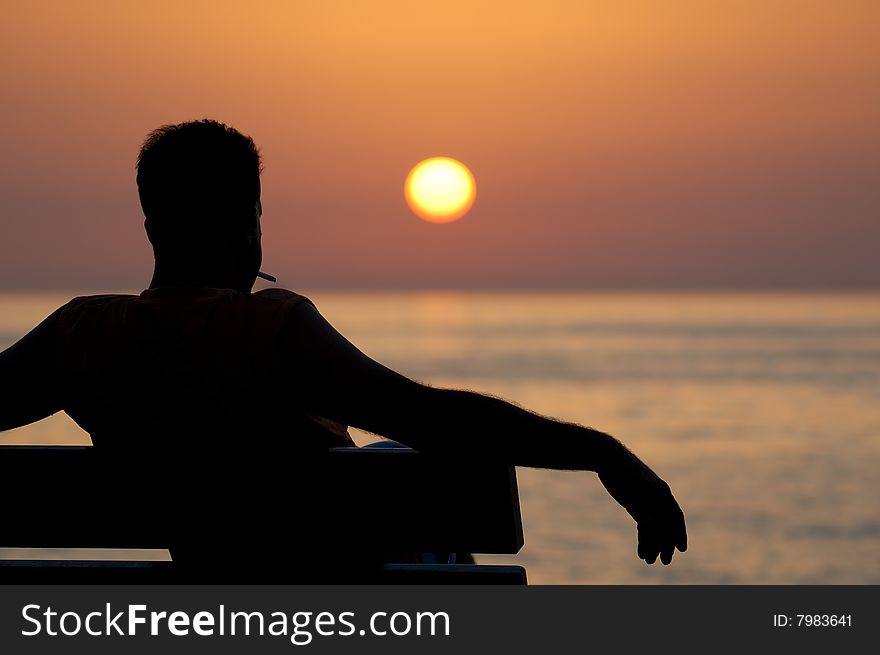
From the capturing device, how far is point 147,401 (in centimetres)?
258

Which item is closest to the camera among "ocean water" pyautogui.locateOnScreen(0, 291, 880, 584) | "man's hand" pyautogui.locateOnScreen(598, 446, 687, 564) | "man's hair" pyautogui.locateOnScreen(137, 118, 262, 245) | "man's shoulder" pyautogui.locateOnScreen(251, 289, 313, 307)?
"man's hand" pyautogui.locateOnScreen(598, 446, 687, 564)

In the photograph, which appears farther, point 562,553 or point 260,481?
point 562,553

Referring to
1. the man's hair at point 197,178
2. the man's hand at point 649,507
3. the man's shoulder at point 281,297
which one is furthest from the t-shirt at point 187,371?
the man's hand at point 649,507

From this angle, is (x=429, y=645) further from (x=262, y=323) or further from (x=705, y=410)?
(x=705, y=410)

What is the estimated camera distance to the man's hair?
262cm

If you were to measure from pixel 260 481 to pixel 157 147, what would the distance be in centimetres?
68

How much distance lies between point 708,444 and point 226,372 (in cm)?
2642

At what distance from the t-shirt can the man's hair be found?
0.14 meters

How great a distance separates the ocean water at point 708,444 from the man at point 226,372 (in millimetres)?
218

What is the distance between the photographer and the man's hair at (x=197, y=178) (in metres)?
2.62

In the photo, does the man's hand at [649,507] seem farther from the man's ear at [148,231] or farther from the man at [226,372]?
the man's ear at [148,231]

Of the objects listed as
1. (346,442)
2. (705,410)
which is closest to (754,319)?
(705,410)

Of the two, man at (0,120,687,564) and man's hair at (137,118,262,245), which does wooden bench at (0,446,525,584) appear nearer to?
man at (0,120,687,564)

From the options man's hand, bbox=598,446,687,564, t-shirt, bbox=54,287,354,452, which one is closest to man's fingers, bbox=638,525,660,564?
man's hand, bbox=598,446,687,564
